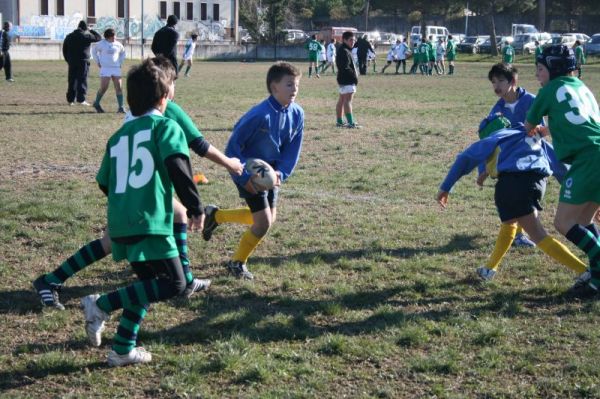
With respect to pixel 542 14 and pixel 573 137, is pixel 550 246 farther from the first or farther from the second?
pixel 542 14

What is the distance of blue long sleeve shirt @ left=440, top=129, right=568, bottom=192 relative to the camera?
5.95 meters

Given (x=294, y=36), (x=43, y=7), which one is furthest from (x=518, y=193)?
(x=294, y=36)

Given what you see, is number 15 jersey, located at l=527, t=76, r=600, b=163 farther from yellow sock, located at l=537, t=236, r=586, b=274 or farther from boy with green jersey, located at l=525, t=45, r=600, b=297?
yellow sock, located at l=537, t=236, r=586, b=274

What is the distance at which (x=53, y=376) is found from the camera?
14.6 ft

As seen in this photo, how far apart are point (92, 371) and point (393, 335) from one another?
6.01 feet

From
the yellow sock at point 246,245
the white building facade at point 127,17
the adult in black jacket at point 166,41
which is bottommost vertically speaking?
the yellow sock at point 246,245

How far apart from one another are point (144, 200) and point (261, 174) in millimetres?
1606

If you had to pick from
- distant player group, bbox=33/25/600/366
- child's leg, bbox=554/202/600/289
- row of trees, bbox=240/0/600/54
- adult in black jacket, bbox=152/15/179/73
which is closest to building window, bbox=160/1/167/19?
row of trees, bbox=240/0/600/54

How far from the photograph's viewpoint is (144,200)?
171 inches

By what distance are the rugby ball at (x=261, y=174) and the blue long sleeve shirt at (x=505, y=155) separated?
1270 millimetres

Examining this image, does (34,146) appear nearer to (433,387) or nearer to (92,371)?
(92,371)

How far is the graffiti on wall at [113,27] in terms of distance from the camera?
200 ft

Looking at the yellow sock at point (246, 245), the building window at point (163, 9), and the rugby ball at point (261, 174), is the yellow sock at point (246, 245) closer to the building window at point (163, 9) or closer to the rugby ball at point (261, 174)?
the rugby ball at point (261, 174)

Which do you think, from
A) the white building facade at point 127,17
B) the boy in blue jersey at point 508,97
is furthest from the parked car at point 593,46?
the boy in blue jersey at point 508,97
